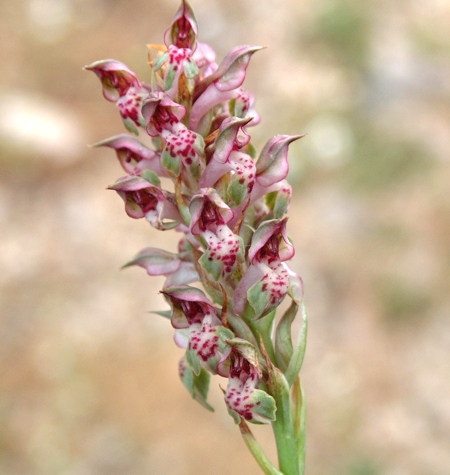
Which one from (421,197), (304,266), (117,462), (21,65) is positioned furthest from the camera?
(21,65)

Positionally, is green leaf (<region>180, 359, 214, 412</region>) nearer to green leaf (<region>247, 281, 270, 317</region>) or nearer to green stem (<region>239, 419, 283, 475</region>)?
green stem (<region>239, 419, 283, 475</region>)

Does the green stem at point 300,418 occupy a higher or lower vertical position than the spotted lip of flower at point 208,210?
lower

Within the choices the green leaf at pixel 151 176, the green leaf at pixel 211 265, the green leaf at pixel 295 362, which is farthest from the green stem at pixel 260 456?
the green leaf at pixel 151 176

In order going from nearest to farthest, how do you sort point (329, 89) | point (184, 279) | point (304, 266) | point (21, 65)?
point (184, 279) < point (304, 266) < point (329, 89) < point (21, 65)

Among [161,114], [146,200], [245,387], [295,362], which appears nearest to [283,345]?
[295,362]

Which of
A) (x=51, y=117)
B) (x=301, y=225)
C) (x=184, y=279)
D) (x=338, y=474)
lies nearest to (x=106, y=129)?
(x=51, y=117)

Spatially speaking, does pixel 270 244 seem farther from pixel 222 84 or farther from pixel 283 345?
pixel 222 84

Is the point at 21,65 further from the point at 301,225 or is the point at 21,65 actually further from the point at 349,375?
the point at 349,375

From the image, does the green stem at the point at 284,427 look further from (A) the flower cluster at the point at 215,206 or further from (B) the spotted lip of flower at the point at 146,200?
(B) the spotted lip of flower at the point at 146,200
